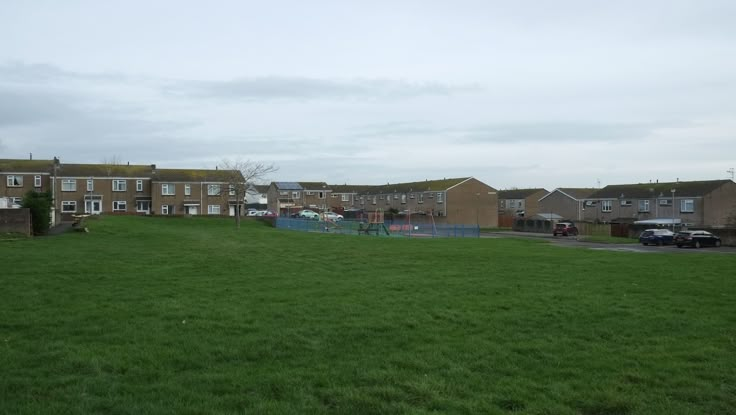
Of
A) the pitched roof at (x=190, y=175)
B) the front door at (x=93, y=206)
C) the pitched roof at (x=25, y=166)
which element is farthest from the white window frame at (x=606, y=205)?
the pitched roof at (x=25, y=166)

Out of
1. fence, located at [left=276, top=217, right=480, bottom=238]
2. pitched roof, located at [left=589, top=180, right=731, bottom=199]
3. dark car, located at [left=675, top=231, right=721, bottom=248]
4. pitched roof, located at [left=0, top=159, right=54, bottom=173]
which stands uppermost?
pitched roof, located at [left=0, top=159, right=54, bottom=173]

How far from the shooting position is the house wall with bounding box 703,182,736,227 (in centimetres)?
7850

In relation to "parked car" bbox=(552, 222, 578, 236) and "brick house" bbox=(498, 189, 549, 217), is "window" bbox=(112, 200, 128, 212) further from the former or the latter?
"brick house" bbox=(498, 189, 549, 217)

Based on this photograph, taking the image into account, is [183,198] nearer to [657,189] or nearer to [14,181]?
Answer: [14,181]

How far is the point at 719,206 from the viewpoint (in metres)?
79.0

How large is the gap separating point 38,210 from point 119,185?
5397 cm

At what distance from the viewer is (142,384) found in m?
6.91

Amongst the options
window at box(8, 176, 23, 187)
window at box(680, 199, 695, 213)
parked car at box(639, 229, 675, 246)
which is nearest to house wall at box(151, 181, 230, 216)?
window at box(8, 176, 23, 187)

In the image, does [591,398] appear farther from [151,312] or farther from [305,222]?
[305,222]

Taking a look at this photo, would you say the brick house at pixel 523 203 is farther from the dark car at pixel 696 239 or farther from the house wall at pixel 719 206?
the dark car at pixel 696 239

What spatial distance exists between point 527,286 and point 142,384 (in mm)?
11161

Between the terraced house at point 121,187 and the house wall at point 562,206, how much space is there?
48.7m

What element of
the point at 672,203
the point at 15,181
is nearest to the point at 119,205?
the point at 15,181

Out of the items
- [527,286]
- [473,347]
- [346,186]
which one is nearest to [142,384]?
[473,347]
